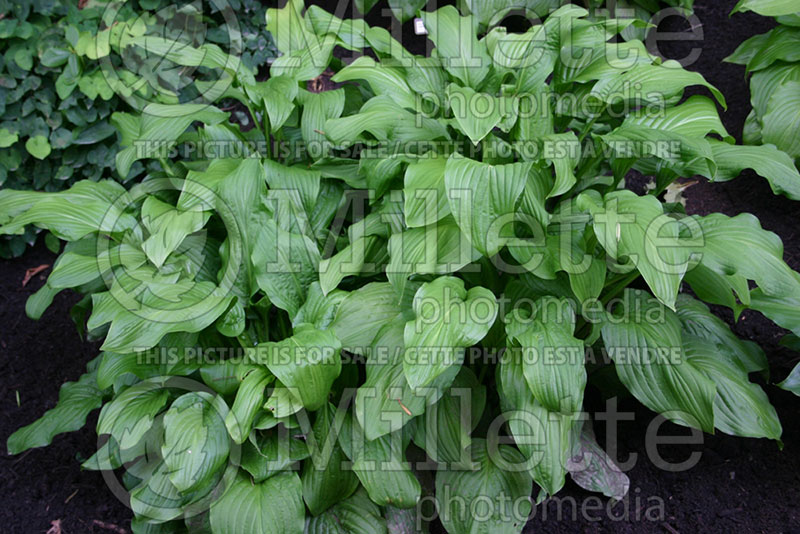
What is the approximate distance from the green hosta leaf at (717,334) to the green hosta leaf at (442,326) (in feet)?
2.50

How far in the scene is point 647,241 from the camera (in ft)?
4.85

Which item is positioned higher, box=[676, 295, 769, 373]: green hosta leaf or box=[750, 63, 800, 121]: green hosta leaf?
box=[750, 63, 800, 121]: green hosta leaf

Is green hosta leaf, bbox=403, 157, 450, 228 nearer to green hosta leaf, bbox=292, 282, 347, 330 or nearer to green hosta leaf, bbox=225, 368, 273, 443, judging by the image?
green hosta leaf, bbox=292, 282, 347, 330

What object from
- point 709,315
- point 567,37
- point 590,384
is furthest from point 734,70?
point 590,384

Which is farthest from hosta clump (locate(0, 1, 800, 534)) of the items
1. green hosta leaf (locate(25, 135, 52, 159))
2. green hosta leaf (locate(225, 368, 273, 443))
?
green hosta leaf (locate(25, 135, 52, 159))

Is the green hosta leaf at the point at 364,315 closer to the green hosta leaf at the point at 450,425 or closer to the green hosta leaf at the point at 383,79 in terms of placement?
the green hosta leaf at the point at 450,425

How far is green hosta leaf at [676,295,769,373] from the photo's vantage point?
6.28ft

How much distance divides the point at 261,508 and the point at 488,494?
0.60 m

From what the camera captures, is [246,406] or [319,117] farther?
[319,117]

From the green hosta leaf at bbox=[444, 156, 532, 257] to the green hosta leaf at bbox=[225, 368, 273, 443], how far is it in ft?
2.24

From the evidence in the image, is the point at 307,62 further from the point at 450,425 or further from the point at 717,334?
the point at 717,334

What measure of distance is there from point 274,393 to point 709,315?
1.35m

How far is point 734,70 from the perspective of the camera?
2.77 meters

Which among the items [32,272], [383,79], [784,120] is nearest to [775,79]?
[784,120]
